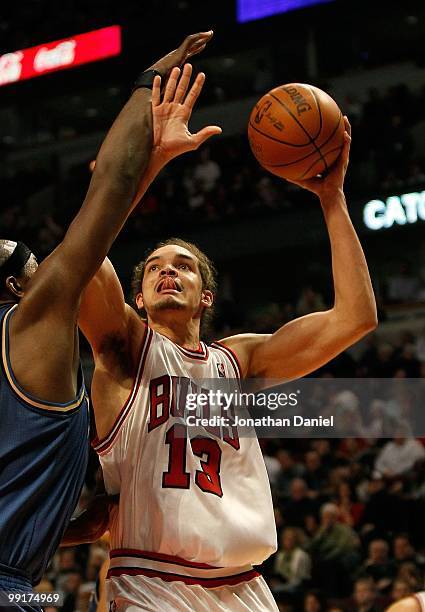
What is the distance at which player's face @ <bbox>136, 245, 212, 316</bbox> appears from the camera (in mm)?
3844

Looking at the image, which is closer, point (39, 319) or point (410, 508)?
point (39, 319)

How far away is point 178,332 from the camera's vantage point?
3.89 meters

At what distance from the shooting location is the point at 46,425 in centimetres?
219

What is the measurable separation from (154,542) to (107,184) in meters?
1.56

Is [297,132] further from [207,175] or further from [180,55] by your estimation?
[207,175]

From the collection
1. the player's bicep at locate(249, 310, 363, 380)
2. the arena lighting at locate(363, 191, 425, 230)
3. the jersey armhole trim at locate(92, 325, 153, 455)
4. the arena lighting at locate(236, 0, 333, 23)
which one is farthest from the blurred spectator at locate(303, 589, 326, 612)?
the arena lighting at locate(236, 0, 333, 23)

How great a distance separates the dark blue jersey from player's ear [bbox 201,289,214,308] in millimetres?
1924

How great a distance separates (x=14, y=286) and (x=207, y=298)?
187 centimetres

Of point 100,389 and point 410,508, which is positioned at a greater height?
point 100,389

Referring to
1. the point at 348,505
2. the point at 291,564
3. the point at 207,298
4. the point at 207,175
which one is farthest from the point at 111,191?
the point at 207,175

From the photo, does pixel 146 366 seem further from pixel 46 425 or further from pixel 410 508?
pixel 410 508

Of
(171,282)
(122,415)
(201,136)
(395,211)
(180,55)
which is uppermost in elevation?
(395,211)

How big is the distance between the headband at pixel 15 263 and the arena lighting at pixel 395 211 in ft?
34.4

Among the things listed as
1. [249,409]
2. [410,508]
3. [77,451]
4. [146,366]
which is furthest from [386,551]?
[77,451]
